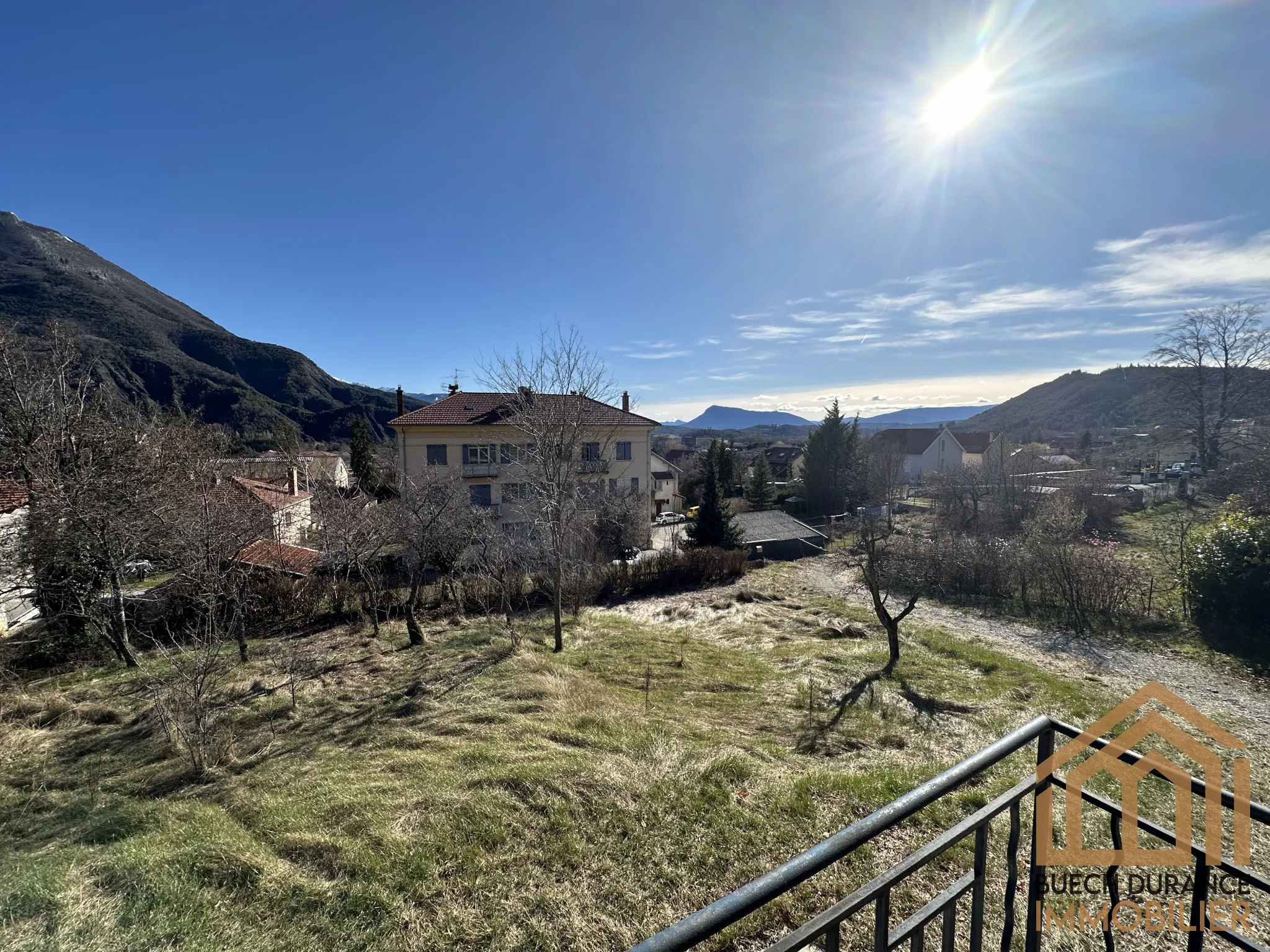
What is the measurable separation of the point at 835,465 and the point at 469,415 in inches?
917

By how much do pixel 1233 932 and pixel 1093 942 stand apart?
2.55m

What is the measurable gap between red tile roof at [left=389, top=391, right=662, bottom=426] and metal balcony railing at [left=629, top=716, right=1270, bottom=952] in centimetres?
→ 1900

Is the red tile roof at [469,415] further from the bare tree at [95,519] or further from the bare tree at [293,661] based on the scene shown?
the bare tree at [293,661]

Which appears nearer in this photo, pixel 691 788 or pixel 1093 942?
pixel 1093 942

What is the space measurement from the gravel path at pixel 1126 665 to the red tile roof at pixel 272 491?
71.6 ft

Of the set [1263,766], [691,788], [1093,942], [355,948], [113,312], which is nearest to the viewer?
[355,948]

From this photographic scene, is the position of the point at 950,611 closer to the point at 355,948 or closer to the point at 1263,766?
the point at 1263,766

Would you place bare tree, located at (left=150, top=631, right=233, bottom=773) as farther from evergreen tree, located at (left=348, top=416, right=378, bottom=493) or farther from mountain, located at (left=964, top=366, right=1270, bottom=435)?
→ mountain, located at (left=964, top=366, right=1270, bottom=435)

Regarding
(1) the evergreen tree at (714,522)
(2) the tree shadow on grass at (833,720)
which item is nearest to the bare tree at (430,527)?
(2) the tree shadow on grass at (833,720)

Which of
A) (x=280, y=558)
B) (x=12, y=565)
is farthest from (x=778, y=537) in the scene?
(x=12, y=565)

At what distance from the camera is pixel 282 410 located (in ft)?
234

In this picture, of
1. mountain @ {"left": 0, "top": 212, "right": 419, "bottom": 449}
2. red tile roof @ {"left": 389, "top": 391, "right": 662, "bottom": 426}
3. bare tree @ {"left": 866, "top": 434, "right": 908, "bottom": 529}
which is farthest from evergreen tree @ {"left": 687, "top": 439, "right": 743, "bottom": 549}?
mountain @ {"left": 0, "top": 212, "right": 419, "bottom": 449}

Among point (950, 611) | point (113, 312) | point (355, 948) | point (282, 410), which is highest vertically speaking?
point (113, 312)

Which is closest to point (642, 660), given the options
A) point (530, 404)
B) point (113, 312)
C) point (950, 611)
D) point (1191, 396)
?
point (530, 404)
